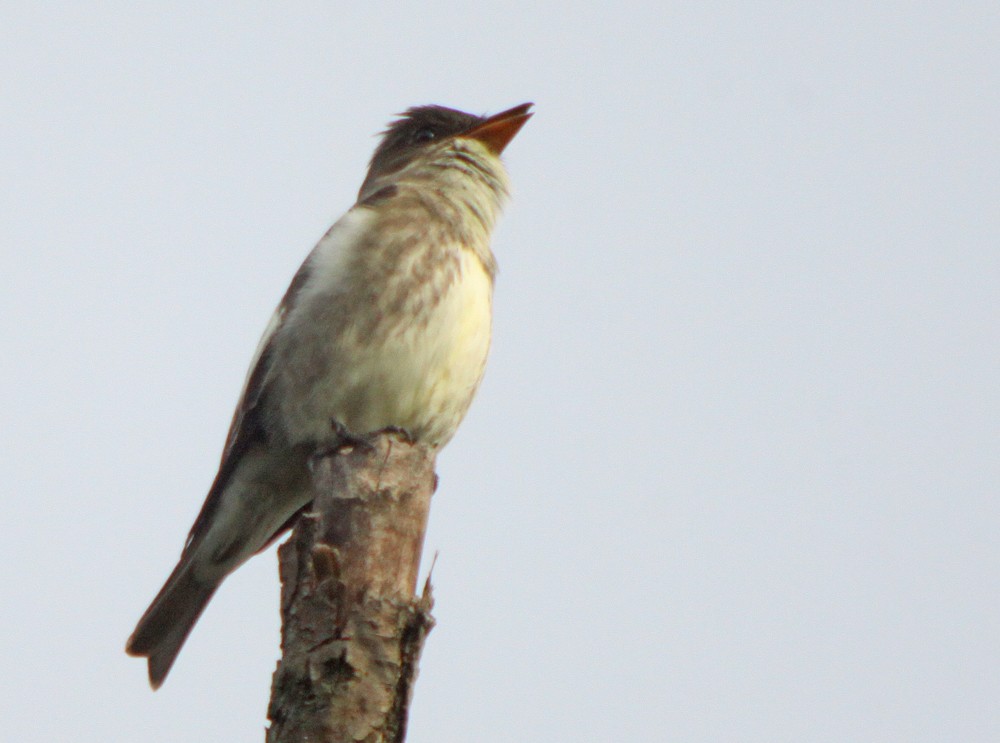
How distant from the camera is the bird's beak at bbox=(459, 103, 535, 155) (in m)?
7.63

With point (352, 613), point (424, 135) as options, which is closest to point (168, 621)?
point (352, 613)

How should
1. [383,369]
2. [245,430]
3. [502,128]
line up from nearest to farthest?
[383,369]
[245,430]
[502,128]

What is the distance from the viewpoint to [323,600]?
4.19 metres

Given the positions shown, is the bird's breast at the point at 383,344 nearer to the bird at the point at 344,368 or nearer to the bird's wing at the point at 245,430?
the bird at the point at 344,368

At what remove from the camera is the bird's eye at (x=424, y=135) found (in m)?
7.84

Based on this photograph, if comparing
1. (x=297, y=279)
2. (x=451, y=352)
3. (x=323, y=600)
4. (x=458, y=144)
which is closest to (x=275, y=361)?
(x=297, y=279)

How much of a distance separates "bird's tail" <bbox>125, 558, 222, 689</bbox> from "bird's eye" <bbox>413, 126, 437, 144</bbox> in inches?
120

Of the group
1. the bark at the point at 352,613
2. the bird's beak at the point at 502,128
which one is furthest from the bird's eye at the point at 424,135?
the bark at the point at 352,613

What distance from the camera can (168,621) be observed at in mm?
6164

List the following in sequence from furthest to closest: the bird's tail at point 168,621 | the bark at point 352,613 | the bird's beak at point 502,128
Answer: the bird's beak at point 502,128 → the bird's tail at point 168,621 → the bark at point 352,613

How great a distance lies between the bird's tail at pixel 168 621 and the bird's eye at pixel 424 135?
3040mm

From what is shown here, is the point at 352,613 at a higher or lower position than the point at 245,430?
lower

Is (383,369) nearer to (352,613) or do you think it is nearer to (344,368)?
(344,368)

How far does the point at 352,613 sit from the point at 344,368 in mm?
2143
